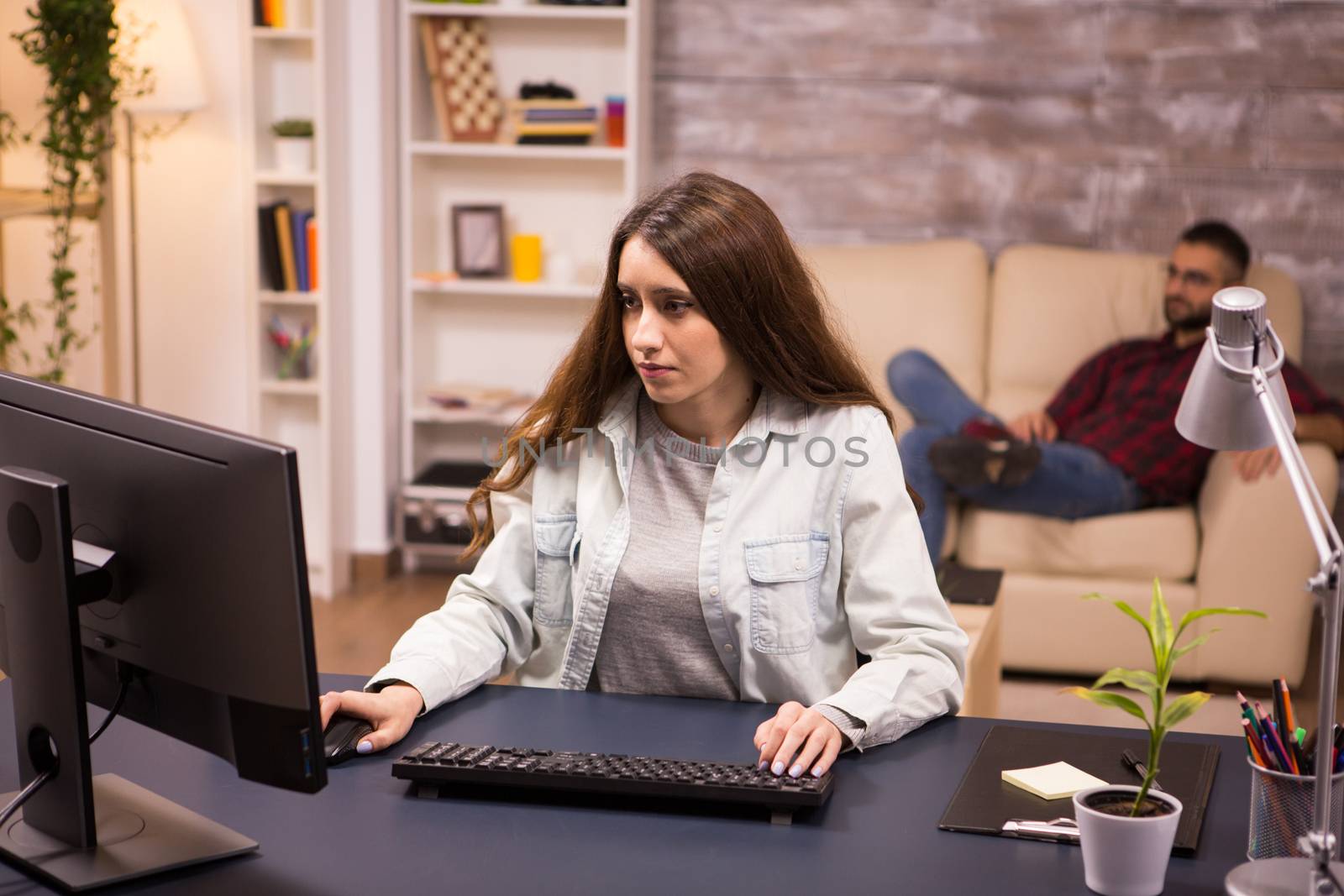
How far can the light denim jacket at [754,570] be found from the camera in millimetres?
1604

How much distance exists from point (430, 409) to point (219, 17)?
4.22 feet

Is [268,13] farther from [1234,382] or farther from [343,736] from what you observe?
[1234,382]

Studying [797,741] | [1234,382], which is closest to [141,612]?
[797,741]

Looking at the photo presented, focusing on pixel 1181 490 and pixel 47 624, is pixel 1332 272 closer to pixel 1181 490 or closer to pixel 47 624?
pixel 1181 490

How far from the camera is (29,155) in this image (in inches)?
163


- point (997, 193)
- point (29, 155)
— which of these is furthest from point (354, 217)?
point (997, 193)

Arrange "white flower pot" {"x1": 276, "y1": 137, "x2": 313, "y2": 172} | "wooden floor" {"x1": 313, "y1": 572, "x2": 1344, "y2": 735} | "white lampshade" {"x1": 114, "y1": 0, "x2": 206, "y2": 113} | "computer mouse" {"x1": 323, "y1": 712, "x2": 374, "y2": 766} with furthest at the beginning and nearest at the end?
"white flower pot" {"x1": 276, "y1": 137, "x2": 313, "y2": 172} < "white lampshade" {"x1": 114, "y1": 0, "x2": 206, "y2": 113} < "wooden floor" {"x1": 313, "y1": 572, "x2": 1344, "y2": 735} < "computer mouse" {"x1": 323, "y1": 712, "x2": 374, "y2": 766}

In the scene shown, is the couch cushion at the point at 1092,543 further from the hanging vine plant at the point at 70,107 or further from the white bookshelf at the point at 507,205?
the hanging vine plant at the point at 70,107

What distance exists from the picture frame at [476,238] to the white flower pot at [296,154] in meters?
0.47

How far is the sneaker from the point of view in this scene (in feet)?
11.8

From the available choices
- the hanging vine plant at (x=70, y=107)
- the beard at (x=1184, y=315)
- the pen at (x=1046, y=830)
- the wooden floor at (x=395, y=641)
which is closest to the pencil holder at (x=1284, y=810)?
the pen at (x=1046, y=830)

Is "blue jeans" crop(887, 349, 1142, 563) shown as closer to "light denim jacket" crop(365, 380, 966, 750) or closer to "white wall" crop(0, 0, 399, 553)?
"white wall" crop(0, 0, 399, 553)

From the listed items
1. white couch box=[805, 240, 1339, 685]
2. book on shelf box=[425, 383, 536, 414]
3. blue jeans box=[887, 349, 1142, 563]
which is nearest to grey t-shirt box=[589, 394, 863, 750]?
white couch box=[805, 240, 1339, 685]

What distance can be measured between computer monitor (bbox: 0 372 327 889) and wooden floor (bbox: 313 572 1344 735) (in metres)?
1.65
